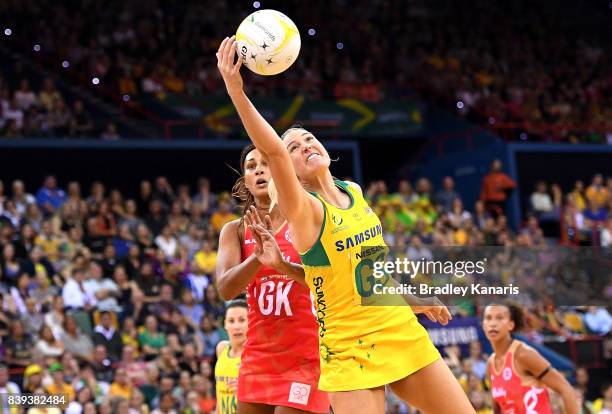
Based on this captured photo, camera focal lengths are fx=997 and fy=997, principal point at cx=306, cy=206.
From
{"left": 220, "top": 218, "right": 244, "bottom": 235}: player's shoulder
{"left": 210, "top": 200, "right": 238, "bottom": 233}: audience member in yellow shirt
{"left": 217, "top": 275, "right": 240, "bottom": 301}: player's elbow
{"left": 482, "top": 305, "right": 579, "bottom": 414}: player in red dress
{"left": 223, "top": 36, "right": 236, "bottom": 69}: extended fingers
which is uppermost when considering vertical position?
{"left": 210, "top": 200, "right": 238, "bottom": 233}: audience member in yellow shirt

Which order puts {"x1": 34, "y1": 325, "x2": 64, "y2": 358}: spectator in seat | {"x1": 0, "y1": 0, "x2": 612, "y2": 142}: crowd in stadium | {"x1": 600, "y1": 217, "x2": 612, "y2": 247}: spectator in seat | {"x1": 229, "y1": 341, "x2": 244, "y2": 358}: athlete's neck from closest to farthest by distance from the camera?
1. {"x1": 229, "y1": 341, "x2": 244, "y2": 358}: athlete's neck
2. {"x1": 34, "y1": 325, "x2": 64, "y2": 358}: spectator in seat
3. {"x1": 600, "y1": 217, "x2": 612, "y2": 247}: spectator in seat
4. {"x1": 0, "y1": 0, "x2": 612, "y2": 142}: crowd in stadium

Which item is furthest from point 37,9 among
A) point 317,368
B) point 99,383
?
point 317,368

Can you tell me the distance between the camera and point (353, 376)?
5352 millimetres

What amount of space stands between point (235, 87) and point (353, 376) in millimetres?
1669

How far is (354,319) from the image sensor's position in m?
5.44

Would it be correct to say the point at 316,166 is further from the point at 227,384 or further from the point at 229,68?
the point at 227,384

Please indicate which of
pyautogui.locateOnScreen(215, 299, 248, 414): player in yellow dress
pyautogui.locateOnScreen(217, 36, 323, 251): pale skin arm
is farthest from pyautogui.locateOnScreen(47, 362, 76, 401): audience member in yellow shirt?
pyautogui.locateOnScreen(217, 36, 323, 251): pale skin arm

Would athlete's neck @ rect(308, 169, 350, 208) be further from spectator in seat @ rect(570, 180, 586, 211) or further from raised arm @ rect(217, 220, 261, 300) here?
spectator in seat @ rect(570, 180, 586, 211)

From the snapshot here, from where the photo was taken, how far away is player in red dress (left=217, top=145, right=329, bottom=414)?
615 cm

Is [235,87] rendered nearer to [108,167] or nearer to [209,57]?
[108,167]

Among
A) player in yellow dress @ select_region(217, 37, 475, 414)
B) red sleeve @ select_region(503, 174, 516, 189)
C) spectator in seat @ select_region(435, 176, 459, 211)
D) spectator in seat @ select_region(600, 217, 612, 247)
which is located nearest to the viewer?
player in yellow dress @ select_region(217, 37, 475, 414)

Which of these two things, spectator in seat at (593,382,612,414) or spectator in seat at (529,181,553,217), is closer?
spectator in seat at (593,382,612,414)

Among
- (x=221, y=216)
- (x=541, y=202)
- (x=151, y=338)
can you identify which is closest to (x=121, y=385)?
(x=151, y=338)

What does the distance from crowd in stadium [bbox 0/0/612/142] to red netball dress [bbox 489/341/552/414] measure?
13144 millimetres
